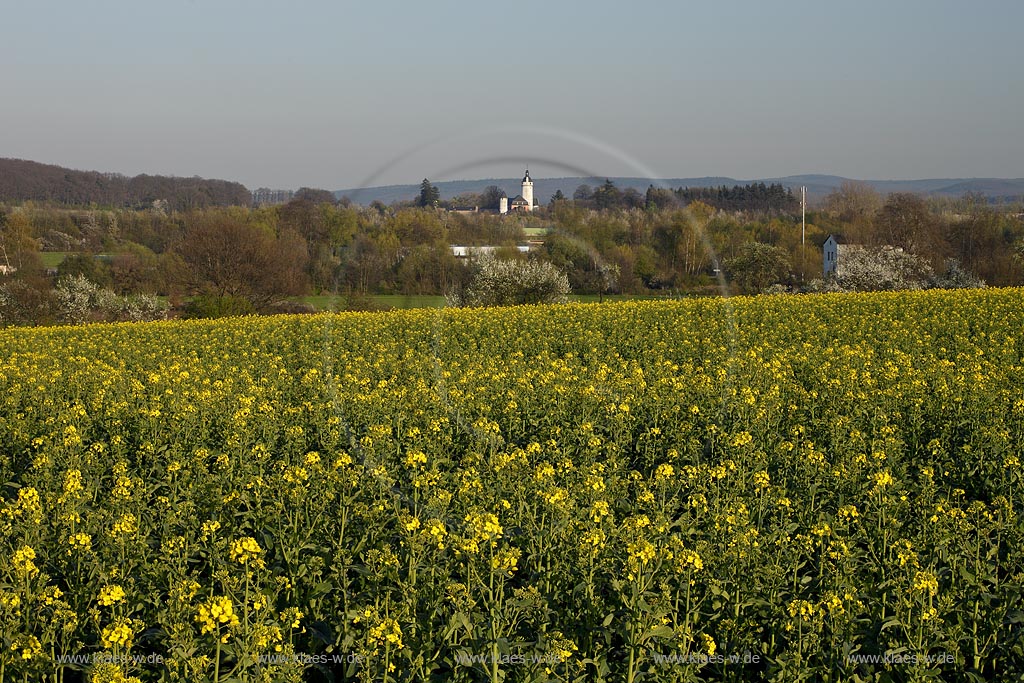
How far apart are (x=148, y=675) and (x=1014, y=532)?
21.0 ft

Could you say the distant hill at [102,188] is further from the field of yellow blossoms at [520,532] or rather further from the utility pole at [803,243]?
the field of yellow blossoms at [520,532]

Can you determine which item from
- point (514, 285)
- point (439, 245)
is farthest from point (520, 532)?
point (514, 285)

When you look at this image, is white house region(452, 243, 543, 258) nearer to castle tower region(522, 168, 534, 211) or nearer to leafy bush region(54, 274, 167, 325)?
castle tower region(522, 168, 534, 211)

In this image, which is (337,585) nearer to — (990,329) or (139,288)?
(990,329)

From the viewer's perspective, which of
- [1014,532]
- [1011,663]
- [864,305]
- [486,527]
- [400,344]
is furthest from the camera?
[864,305]

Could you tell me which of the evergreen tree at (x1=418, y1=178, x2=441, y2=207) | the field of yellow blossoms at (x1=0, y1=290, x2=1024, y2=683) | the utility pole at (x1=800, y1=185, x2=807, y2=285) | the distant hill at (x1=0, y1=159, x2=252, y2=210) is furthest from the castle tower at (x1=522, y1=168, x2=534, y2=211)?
the distant hill at (x1=0, y1=159, x2=252, y2=210)

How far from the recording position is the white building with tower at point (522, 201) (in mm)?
22062

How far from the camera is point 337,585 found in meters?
6.55

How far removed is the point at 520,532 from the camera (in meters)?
7.60

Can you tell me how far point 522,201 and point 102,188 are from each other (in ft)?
318

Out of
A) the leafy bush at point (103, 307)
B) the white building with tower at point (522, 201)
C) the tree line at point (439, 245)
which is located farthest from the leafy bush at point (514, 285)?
the leafy bush at point (103, 307)

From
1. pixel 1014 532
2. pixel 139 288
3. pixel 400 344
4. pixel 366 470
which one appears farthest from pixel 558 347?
pixel 139 288

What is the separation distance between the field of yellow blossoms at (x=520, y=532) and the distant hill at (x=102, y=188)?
74.8 metres

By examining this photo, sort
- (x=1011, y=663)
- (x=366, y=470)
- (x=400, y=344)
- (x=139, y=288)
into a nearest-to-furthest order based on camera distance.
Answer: (x=1011, y=663)
(x=366, y=470)
(x=400, y=344)
(x=139, y=288)
